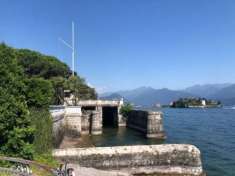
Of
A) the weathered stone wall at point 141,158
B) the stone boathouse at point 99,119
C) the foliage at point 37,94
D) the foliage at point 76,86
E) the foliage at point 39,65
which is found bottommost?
the weathered stone wall at point 141,158

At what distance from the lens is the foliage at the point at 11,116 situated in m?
19.6

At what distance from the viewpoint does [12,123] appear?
19.8 meters

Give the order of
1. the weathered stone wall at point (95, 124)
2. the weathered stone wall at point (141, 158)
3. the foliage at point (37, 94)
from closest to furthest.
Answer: the foliage at point (37, 94)
the weathered stone wall at point (141, 158)
the weathered stone wall at point (95, 124)

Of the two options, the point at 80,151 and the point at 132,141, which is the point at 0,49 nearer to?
the point at 80,151

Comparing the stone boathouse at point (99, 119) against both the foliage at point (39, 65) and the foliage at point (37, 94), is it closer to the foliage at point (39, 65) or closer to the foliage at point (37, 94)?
the foliage at point (39, 65)

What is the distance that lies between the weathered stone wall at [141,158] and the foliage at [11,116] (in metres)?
6.17

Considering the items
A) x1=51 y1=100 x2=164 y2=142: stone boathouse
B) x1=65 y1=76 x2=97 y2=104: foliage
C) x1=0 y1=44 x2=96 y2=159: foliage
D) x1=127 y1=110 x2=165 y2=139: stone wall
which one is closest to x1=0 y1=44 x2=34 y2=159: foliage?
x1=0 y1=44 x2=96 y2=159: foliage

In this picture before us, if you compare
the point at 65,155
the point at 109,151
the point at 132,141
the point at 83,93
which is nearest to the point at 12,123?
the point at 65,155

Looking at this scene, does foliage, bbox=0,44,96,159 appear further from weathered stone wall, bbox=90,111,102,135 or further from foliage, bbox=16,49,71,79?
foliage, bbox=16,49,71,79

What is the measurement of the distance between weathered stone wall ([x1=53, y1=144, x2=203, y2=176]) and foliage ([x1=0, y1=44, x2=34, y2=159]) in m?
6.17

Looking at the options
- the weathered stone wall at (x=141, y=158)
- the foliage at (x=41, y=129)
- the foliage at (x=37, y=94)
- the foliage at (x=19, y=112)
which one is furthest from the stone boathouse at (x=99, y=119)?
the weathered stone wall at (x=141, y=158)

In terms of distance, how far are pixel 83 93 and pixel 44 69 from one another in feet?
44.0

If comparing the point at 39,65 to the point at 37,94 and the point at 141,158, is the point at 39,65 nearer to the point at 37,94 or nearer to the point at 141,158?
the point at 37,94

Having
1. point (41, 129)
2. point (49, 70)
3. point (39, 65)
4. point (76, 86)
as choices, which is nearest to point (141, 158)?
point (41, 129)
